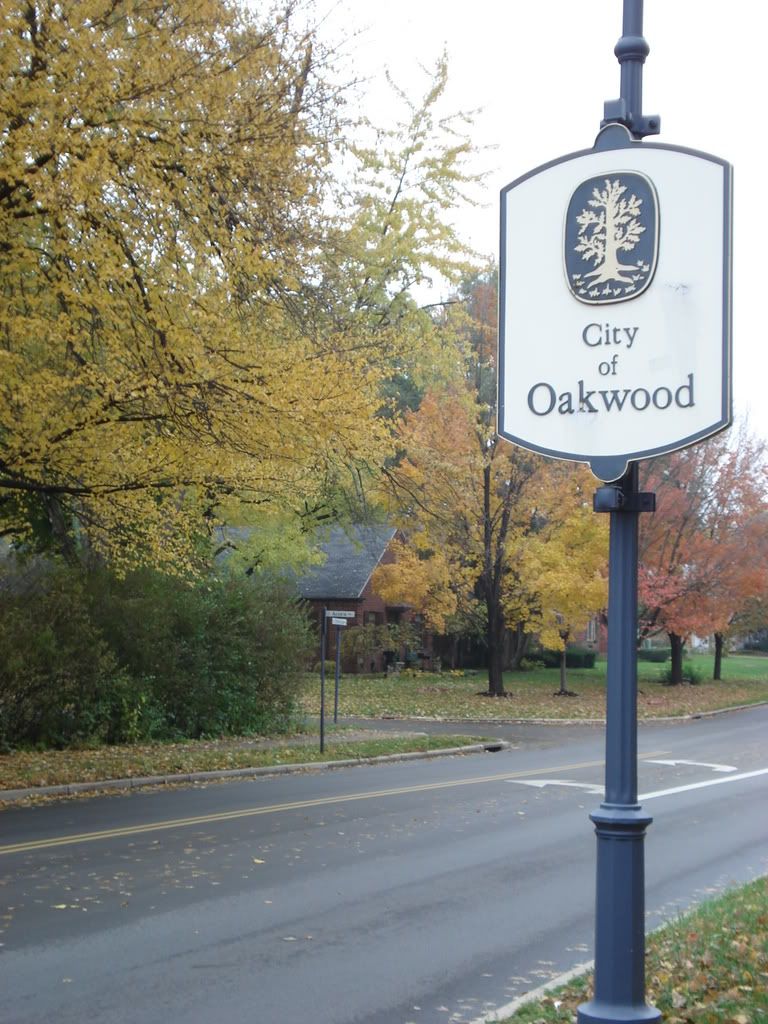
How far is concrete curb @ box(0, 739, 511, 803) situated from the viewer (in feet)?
48.6

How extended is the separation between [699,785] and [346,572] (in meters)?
31.5

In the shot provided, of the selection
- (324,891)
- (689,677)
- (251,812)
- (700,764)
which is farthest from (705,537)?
(324,891)

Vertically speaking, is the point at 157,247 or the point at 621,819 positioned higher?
the point at 157,247

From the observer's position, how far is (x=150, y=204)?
42.6 ft

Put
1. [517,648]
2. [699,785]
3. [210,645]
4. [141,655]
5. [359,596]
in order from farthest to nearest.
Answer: [517,648]
[359,596]
[210,645]
[141,655]
[699,785]

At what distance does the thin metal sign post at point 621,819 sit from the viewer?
452 cm

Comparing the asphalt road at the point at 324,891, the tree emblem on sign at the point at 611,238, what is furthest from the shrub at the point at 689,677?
the tree emblem on sign at the point at 611,238

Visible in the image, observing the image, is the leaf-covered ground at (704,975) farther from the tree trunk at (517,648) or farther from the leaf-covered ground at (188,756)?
the tree trunk at (517,648)

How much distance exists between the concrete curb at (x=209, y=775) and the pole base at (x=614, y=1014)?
11256mm

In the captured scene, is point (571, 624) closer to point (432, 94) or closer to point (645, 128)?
point (432, 94)

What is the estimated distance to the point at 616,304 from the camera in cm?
486

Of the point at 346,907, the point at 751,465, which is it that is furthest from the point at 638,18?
the point at 751,465

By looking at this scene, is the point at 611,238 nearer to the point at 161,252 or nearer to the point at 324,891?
the point at 324,891

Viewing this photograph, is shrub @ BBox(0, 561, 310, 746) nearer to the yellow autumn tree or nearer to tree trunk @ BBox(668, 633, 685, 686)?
the yellow autumn tree
